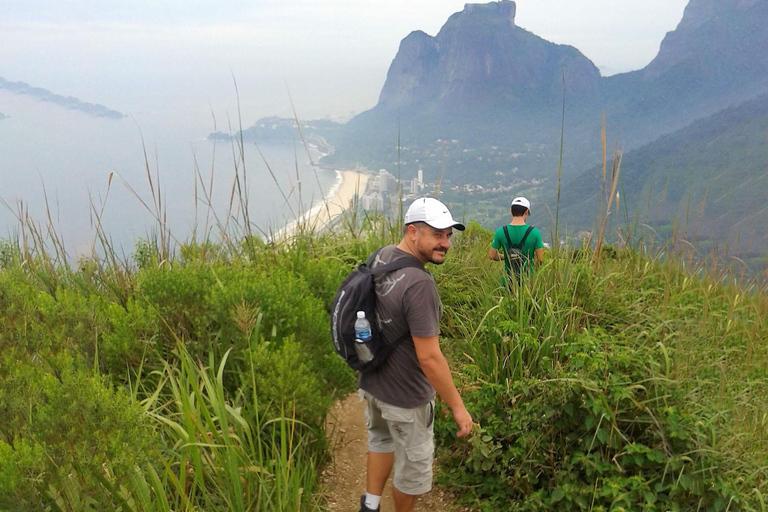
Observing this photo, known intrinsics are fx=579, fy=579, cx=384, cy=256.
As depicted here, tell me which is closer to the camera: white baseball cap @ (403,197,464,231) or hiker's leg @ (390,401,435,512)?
white baseball cap @ (403,197,464,231)

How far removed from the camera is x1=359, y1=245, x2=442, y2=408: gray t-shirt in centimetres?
265

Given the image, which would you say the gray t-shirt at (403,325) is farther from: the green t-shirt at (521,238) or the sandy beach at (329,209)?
the sandy beach at (329,209)

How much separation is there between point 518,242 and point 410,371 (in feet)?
9.00

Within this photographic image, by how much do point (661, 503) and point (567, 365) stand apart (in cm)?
91

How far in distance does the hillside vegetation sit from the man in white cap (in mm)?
426

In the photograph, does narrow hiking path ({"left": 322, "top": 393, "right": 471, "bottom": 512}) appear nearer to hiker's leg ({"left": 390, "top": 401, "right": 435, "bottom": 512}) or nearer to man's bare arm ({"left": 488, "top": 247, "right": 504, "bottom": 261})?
hiker's leg ({"left": 390, "top": 401, "right": 435, "bottom": 512})

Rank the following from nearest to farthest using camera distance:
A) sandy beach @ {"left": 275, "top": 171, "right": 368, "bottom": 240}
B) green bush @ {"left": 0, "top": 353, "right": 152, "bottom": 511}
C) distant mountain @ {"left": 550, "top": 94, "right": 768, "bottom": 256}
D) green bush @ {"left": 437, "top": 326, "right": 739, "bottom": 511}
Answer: green bush @ {"left": 0, "top": 353, "right": 152, "bottom": 511}, green bush @ {"left": 437, "top": 326, "right": 739, "bottom": 511}, sandy beach @ {"left": 275, "top": 171, "right": 368, "bottom": 240}, distant mountain @ {"left": 550, "top": 94, "right": 768, "bottom": 256}

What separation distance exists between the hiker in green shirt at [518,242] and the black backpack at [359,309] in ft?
8.48

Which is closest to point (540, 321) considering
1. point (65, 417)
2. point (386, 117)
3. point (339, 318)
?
point (339, 318)

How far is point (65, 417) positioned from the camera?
2.18m

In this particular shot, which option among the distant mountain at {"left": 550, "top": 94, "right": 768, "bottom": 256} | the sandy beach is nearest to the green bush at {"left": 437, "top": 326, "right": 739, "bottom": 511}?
the sandy beach

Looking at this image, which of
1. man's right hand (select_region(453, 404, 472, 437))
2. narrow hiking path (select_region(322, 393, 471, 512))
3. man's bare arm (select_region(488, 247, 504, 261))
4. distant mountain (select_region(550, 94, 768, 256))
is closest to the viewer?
man's right hand (select_region(453, 404, 472, 437))

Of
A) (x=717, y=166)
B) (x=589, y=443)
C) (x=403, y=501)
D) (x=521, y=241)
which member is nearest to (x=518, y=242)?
(x=521, y=241)

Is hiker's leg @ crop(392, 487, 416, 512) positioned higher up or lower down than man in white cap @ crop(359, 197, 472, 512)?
lower down
